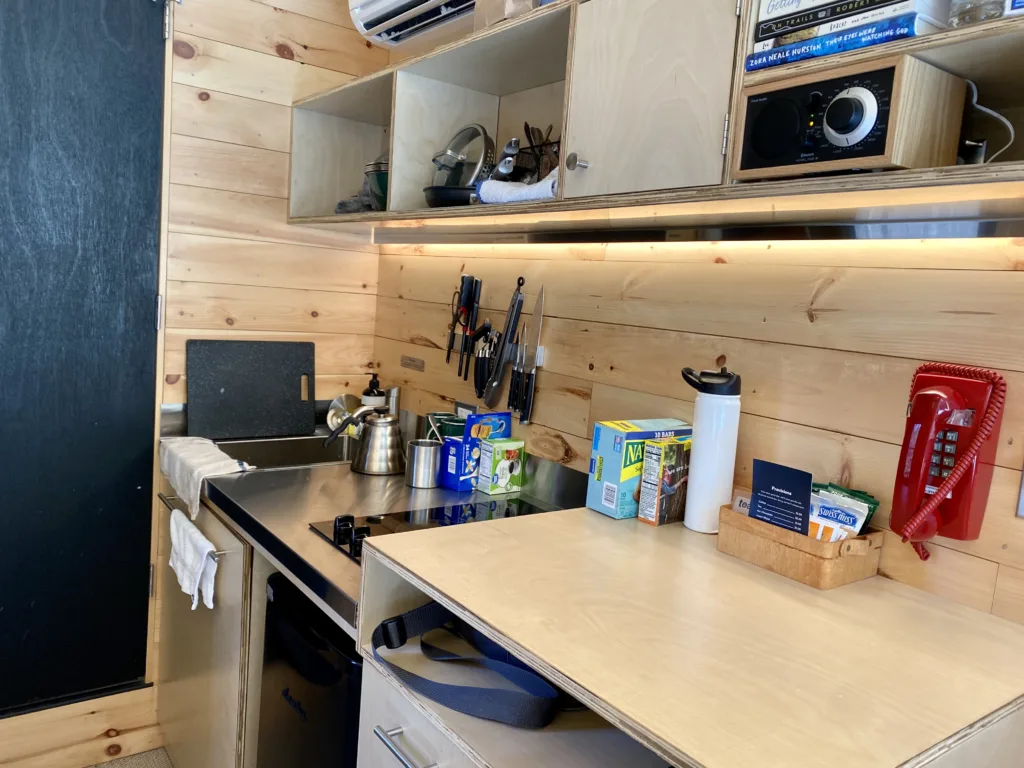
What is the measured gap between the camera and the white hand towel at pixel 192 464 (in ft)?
6.16

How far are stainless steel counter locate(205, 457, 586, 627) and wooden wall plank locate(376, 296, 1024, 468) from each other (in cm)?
28

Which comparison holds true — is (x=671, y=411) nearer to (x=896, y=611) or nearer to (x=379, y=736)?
(x=896, y=611)

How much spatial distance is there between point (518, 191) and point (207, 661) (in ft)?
4.45

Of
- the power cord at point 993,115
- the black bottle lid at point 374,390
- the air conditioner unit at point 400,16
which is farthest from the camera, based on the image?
the black bottle lid at point 374,390

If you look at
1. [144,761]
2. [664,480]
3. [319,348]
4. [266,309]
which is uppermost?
[266,309]

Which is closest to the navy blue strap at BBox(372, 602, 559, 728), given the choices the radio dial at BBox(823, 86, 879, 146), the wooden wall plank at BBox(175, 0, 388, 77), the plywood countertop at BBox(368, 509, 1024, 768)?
the plywood countertop at BBox(368, 509, 1024, 768)

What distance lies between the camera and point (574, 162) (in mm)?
1288

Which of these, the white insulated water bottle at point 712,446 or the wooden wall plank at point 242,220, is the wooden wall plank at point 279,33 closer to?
the wooden wall plank at point 242,220

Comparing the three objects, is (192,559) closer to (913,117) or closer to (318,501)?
(318,501)

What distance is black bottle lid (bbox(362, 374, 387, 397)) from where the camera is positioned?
240cm

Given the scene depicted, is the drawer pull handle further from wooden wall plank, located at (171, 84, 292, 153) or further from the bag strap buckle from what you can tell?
wooden wall plank, located at (171, 84, 292, 153)

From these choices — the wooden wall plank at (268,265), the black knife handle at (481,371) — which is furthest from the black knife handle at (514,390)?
the wooden wall plank at (268,265)

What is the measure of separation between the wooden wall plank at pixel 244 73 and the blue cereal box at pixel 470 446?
107 cm

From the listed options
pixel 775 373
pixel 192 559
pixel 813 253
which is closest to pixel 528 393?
pixel 775 373
